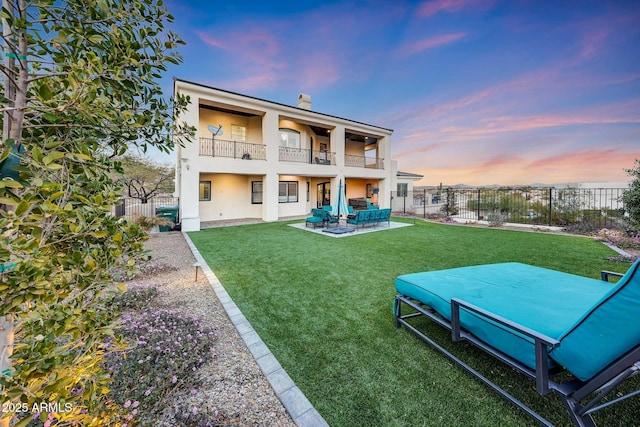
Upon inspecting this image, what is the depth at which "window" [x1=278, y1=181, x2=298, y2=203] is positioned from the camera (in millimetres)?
16906

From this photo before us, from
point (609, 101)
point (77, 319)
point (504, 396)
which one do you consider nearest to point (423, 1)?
point (609, 101)

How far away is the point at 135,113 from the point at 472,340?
3343 millimetres

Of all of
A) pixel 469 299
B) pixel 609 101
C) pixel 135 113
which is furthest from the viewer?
pixel 609 101

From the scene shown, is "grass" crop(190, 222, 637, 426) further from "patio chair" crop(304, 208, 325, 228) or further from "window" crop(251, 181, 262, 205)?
"window" crop(251, 181, 262, 205)

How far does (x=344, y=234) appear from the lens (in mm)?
10562

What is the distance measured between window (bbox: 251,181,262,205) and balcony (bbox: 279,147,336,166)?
2.32 metres

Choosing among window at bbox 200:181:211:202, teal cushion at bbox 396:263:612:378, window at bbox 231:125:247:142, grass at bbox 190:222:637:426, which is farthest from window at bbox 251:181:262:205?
teal cushion at bbox 396:263:612:378

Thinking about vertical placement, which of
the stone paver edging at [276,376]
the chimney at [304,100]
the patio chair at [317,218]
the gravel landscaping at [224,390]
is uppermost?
the chimney at [304,100]

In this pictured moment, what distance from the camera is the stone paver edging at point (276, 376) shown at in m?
1.98

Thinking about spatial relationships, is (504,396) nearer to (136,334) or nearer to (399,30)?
(136,334)

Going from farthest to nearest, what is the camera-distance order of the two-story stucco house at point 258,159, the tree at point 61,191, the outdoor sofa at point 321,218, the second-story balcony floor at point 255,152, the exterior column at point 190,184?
1. the second-story balcony floor at point 255,152
2. the outdoor sofa at point 321,218
3. the two-story stucco house at point 258,159
4. the exterior column at point 190,184
5. the tree at point 61,191

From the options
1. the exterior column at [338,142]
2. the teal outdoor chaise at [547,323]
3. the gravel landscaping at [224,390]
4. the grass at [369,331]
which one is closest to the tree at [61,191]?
the gravel landscaping at [224,390]

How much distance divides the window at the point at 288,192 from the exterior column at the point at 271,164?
2.27m

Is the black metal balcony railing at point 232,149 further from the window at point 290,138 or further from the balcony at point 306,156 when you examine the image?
the window at point 290,138
